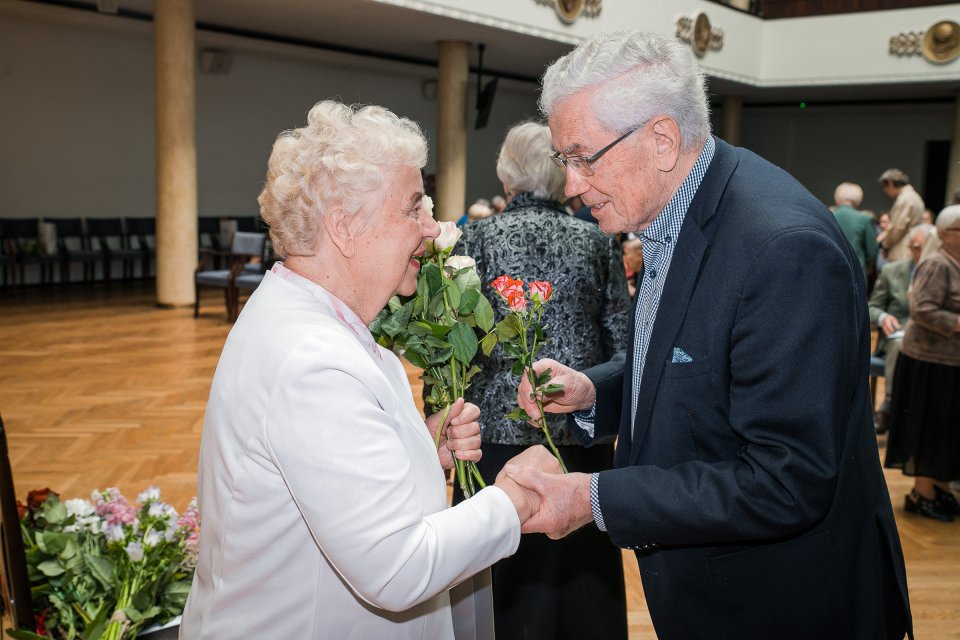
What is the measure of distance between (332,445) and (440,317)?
56 cm

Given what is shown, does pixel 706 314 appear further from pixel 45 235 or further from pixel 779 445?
pixel 45 235

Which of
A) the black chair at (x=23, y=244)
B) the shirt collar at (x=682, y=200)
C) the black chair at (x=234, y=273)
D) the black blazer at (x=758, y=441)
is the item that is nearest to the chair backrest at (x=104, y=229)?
the black chair at (x=23, y=244)

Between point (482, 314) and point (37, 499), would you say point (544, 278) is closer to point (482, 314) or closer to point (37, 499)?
point (482, 314)

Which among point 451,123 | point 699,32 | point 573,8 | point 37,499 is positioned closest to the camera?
point 37,499

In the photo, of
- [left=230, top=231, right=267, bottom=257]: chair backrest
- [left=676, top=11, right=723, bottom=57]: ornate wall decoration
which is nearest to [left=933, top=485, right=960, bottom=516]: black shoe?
[left=230, top=231, right=267, bottom=257]: chair backrest

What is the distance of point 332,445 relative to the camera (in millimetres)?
1229

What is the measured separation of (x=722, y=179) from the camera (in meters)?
1.54

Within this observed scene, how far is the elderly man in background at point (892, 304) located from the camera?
5203mm

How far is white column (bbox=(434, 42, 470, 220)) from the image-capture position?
492 inches

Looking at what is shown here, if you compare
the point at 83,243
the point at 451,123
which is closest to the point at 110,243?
the point at 83,243

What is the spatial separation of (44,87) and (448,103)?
563 centimetres

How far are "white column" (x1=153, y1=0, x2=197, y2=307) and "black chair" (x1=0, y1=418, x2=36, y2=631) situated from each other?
924 centimetres

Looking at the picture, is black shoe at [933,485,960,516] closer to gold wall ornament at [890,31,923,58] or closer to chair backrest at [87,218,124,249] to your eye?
chair backrest at [87,218,124,249]

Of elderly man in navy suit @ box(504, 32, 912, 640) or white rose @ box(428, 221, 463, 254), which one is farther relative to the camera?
white rose @ box(428, 221, 463, 254)
